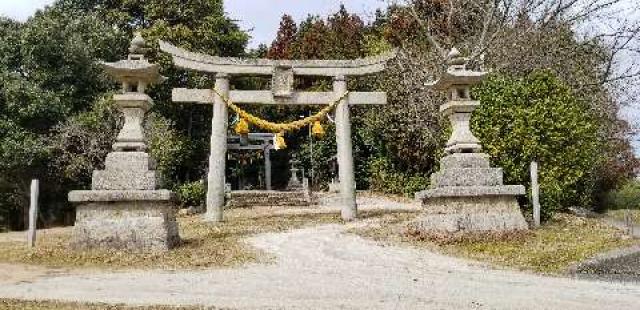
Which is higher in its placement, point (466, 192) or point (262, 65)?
point (262, 65)

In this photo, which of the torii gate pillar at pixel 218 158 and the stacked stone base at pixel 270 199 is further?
the stacked stone base at pixel 270 199

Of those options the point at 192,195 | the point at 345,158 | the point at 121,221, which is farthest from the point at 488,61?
the point at 121,221

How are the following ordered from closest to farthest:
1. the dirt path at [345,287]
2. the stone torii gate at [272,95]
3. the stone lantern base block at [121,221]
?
the dirt path at [345,287]
the stone lantern base block at [121,221]
the stone torii gate at [272,95]

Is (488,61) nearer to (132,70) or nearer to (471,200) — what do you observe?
(471,200)

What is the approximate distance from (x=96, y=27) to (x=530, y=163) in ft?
59.8

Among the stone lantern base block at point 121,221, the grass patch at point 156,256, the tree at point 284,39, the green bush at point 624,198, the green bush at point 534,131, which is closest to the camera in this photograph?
the grass patch at point 156,256

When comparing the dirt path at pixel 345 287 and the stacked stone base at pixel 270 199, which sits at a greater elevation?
the stacked stone base at pixel 270 199

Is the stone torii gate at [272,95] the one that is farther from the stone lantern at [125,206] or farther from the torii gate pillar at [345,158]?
the stone lantern at [125,206]

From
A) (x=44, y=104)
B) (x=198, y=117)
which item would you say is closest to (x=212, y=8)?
(x=198, y=117)

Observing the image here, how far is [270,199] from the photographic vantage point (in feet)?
84.5

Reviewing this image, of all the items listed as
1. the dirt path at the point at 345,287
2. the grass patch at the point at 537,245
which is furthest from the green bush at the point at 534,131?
the dirt path at the point at 345,287

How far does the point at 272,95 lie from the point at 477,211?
23.9 feet

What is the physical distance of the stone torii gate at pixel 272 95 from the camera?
16562 millimetres

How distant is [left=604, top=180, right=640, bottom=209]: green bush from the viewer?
28.4m
